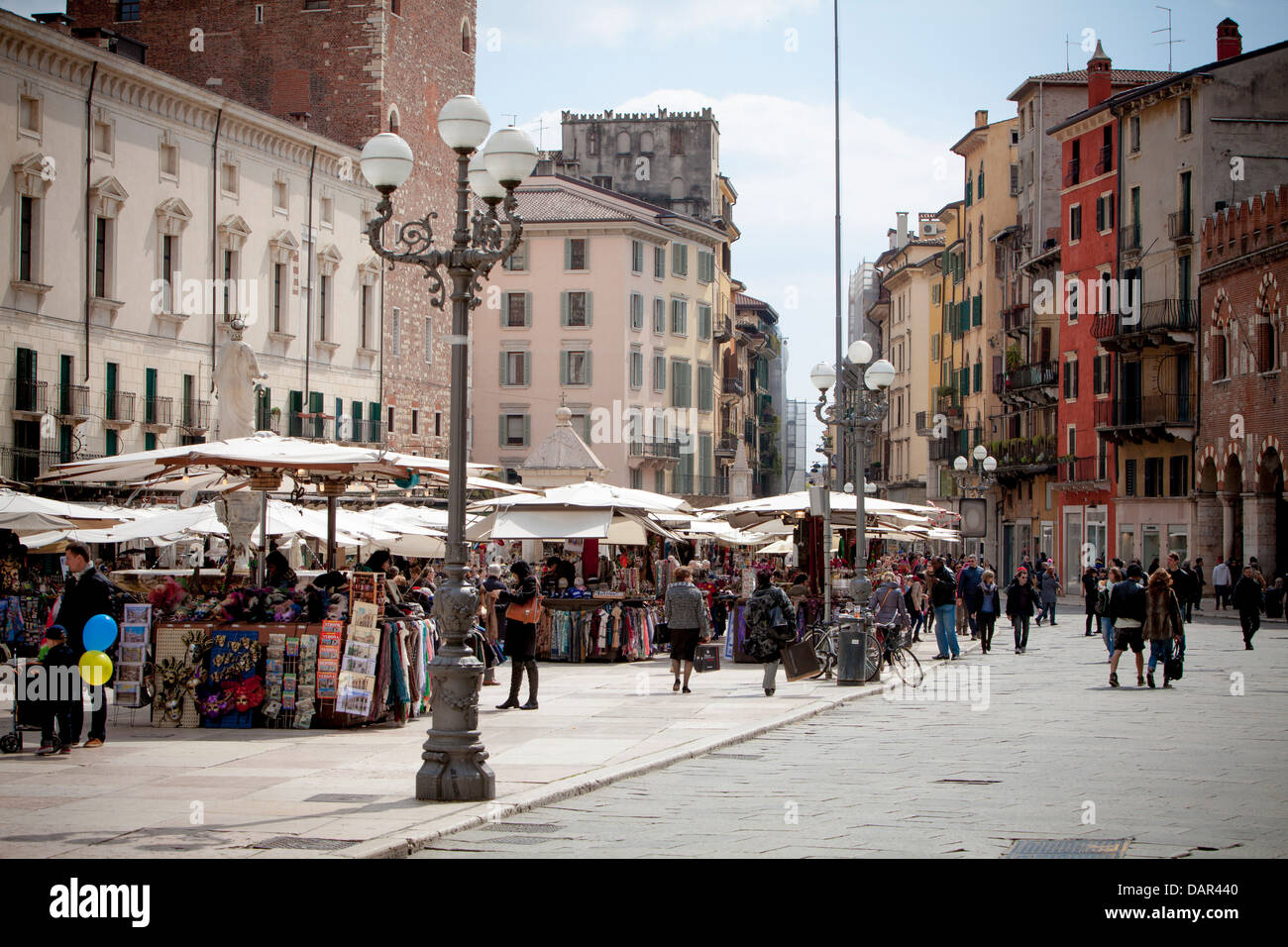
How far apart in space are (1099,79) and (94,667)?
56.9 meters

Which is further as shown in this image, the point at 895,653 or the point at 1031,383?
the point at 1031,383

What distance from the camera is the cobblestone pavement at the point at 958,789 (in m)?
9.52

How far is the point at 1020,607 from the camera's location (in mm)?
30516

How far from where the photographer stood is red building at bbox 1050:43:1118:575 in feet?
193

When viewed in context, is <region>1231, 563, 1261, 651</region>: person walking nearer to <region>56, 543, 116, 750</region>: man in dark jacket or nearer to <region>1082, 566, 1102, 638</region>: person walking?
<region>1082, 566, 1102, 638</region>: person walking

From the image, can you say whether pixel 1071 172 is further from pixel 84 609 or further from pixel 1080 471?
pixel 84 609

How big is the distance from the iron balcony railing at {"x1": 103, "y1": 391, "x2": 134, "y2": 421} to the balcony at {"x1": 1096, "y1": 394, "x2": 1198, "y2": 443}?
3150cm

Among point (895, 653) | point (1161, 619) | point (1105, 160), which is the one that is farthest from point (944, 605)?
point (1105, 160)

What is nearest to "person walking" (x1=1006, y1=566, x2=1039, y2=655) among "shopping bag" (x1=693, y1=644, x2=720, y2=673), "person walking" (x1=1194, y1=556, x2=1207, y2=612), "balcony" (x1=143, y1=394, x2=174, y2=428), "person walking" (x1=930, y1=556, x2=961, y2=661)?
"person walking" (x1=930, y1=556, x2=961, y2=661)

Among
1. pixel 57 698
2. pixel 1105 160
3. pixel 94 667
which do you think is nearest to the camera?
pixel 57 698

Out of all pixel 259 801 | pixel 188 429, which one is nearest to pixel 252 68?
pixel 188 429

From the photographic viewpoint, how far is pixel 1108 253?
193 ft

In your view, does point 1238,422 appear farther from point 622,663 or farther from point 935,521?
point 622,663
